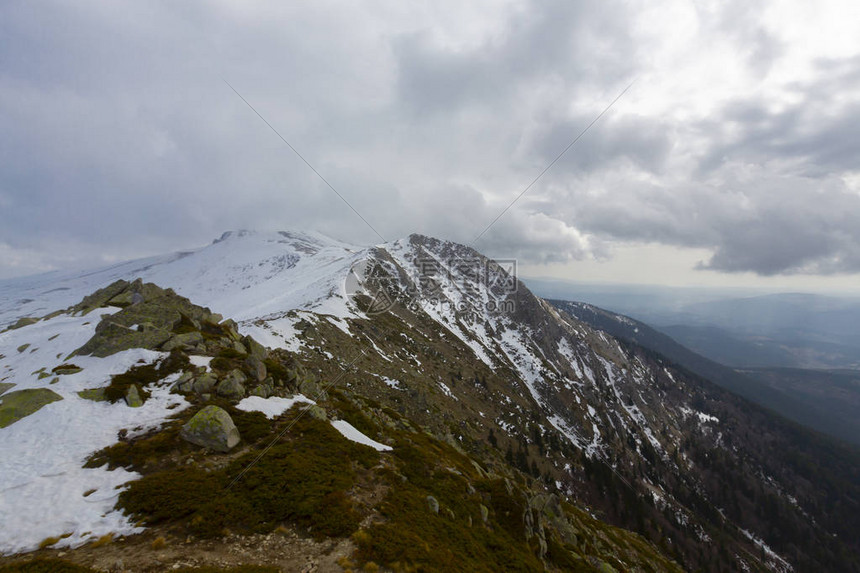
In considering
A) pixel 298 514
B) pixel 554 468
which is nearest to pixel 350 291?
pixel 554 468

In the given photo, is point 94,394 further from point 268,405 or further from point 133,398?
point 268,405

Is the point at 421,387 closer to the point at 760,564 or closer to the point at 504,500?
the point at 504,500

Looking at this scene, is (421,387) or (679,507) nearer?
(421,387)

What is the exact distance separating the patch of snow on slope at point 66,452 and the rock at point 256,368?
6.33m

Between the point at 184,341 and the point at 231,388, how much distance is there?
9.13 m

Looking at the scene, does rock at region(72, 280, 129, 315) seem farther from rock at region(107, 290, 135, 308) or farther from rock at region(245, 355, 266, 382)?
rock at region(245, 355, 266, 382)

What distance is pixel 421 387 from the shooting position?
98.0 metres

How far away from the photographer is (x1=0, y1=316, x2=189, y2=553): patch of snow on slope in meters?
13.5

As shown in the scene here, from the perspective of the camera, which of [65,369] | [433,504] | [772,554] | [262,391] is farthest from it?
[772,554]

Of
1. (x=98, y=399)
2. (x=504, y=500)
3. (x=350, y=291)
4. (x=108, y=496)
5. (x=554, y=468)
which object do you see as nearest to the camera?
(x=108, y=496)

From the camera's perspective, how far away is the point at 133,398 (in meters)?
22.7

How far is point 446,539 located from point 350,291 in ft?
449

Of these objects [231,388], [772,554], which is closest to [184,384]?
[231,388]

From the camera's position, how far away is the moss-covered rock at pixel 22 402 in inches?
786
